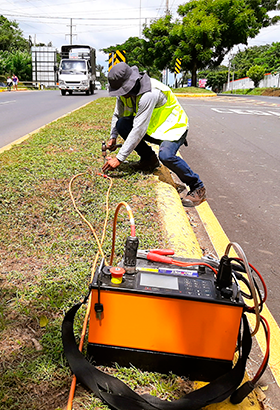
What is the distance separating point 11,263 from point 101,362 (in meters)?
1.10

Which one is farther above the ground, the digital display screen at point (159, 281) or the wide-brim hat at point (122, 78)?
the wide-brim hat at point (122, 78)

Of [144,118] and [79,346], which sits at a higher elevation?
[144,118]

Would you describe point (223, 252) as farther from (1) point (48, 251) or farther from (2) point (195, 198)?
(1) point (48, 251)

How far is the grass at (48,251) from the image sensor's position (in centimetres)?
167

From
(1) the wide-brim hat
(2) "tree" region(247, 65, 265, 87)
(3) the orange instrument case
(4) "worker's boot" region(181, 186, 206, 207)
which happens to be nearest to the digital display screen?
(3) the orange instrument case

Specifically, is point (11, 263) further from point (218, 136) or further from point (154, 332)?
point (218, 136)

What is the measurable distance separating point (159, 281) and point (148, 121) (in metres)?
2.45

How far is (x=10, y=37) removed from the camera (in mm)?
54531

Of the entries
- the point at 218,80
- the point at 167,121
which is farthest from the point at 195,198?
the point at 218,80

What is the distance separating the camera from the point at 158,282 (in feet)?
5.55

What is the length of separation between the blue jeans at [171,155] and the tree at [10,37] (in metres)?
54.1

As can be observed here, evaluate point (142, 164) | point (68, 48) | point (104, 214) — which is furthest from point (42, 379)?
point (68, 48)

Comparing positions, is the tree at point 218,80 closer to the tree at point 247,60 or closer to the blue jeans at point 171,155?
the tree at point 247,60

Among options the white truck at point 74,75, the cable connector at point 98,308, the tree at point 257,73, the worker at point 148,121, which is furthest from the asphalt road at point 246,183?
the tree at point 257,73
